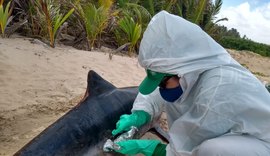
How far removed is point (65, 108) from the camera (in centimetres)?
384

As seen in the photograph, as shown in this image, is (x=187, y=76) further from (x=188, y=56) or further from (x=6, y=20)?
(x=6, y=20)

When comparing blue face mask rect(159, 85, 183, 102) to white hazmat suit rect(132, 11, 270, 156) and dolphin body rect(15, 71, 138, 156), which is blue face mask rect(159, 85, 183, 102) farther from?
dolphin body rect(15, 71, 138, 156)

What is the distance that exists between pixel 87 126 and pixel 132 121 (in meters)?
0.30

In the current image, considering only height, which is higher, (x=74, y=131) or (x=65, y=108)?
(x=74, y=131)

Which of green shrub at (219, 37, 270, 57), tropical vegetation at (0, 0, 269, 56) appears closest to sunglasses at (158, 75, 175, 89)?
tropical vegetation at (0, 0, 269, 56)

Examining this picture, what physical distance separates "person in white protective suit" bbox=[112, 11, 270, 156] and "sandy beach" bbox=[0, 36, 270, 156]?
5.43 feet

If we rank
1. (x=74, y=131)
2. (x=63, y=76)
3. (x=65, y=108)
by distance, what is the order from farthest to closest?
(x=63, y=76) → (x=65, y=108) → (x=74, y=131)

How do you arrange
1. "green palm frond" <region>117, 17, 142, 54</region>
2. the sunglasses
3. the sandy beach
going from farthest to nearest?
"green palm frond" <region>117, 17, 142, 54</region> → the sandy beach → the sunglasses

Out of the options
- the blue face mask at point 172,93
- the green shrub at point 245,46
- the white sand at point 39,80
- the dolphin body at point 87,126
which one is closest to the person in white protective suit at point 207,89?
the blue face mask at point 172,93

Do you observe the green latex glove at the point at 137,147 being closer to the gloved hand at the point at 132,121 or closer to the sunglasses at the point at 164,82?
the gloved hand at the point at 132,121

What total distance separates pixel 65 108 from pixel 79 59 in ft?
6.59

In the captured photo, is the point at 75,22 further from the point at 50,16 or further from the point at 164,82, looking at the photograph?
the point at 164,82

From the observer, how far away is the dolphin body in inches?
84.9

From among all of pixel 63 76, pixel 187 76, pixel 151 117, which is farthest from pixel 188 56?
pixel 63 76
